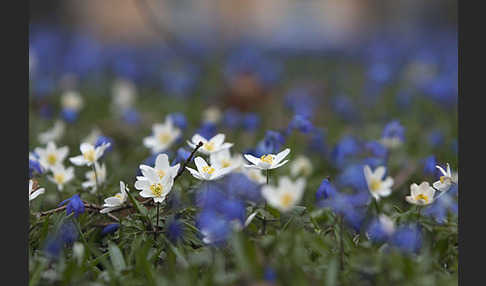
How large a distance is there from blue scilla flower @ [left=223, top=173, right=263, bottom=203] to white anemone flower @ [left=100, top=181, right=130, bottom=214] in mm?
392

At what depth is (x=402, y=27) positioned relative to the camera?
39.2 feet

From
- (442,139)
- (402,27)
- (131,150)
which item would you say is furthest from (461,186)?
(402,27)

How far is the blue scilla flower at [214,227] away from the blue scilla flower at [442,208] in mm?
762

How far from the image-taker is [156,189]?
198 centimetres

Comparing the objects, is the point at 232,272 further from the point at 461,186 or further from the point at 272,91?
the point at 272,91

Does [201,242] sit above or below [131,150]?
above

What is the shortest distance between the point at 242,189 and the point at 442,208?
735 mm

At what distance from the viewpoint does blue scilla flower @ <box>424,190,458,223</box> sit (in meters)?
1.95

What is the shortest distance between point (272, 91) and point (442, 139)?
7.35 feet

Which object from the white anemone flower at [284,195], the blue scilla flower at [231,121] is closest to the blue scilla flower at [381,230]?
the white anemone flower at [284,195]

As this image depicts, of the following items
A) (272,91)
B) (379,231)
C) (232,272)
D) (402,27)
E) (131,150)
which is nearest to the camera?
(232,272)

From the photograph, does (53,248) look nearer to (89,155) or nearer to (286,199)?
(89,155)

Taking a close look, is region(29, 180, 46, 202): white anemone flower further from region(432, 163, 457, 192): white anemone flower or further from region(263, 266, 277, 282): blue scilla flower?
region(432, 163, 457, 192): white anemone flower

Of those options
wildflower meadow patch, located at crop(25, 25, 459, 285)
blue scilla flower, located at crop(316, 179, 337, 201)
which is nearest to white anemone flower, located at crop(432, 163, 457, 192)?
wildflower meadow patch, located at crop(25, 25, 459, 285)
